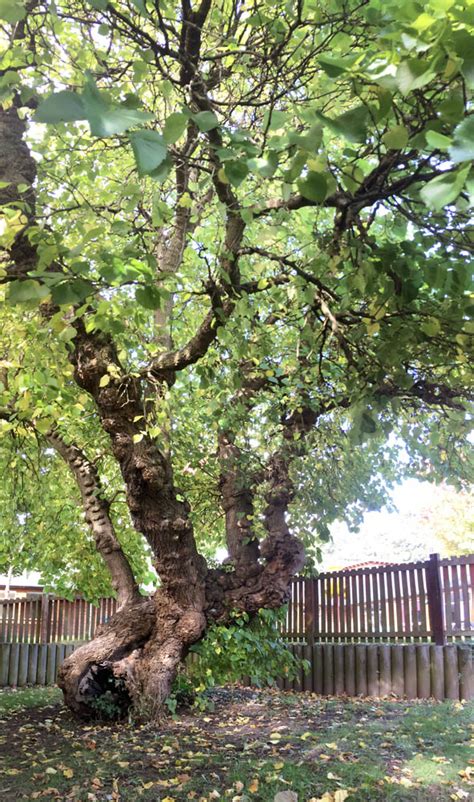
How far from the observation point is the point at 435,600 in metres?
8.05

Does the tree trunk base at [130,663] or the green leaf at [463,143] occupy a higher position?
the green leaf at [463,143]

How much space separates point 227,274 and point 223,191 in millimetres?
465

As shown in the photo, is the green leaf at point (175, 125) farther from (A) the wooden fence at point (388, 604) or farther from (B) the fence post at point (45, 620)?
(B) the fence post at point (45, 620)

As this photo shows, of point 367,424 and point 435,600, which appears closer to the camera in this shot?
point 367,424

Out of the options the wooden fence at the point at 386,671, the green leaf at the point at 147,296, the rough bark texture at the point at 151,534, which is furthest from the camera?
the wooden fence at the point at 386,671

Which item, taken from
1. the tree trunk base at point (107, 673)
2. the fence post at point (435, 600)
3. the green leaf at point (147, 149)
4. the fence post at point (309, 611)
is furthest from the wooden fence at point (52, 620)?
the green leaf at point (147, 149)

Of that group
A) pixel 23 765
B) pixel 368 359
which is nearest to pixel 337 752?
pixel 23 765

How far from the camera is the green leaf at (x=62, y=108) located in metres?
1.35

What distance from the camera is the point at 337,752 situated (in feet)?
15.2

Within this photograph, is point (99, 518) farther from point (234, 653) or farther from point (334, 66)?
point (334, 66)

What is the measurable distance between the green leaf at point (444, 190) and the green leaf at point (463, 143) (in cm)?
7

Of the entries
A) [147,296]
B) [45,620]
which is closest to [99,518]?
[147,296]

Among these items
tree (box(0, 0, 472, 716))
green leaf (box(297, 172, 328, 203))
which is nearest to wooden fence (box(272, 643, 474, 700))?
tree (box(0, 0, 472, 716))

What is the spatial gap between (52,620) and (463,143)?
1365 cm
